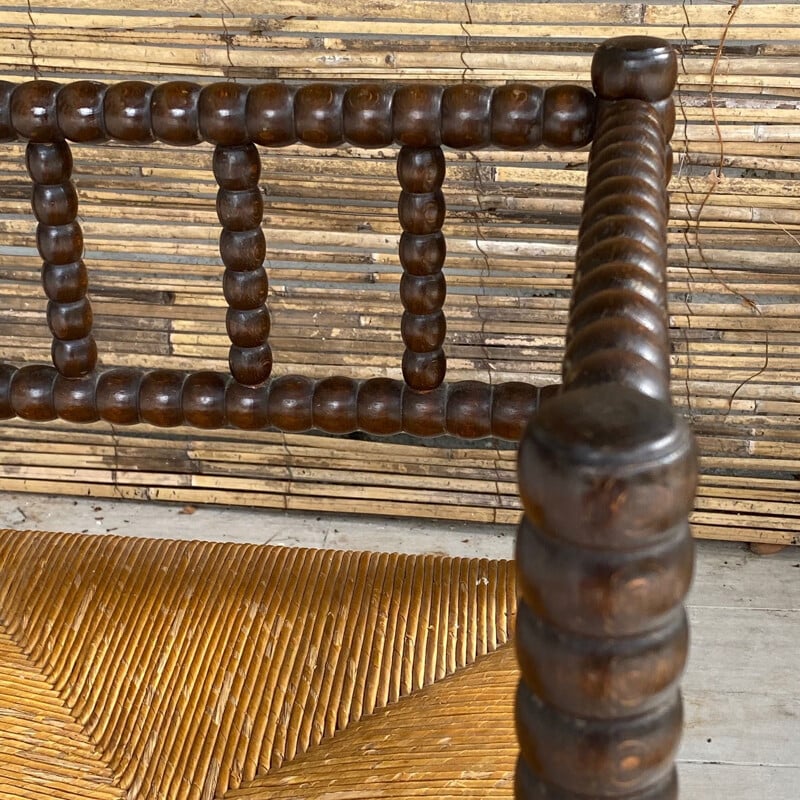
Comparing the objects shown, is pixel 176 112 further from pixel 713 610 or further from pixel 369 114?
pixel 713 610

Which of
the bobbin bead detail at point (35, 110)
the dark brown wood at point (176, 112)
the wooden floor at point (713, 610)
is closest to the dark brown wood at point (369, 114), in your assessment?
the dark brown wood at point (176, 112)

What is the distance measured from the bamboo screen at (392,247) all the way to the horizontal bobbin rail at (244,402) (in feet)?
1.70

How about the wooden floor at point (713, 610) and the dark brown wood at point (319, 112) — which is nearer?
the dark brown wood at point (319, 112)

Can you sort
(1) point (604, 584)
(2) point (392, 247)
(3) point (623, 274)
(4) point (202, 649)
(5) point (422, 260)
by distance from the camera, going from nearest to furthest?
1. (1) point (604, 584)
2. (3) point (623, 274)
3. (4) point (202, 649)
4. (5) point (422, 260)
5. (2) point (392, 247)

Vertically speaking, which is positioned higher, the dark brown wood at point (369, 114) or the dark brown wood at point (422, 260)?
the dark brown wood at point (369, 114)

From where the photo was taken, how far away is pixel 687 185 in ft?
4.51

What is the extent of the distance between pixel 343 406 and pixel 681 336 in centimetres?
68

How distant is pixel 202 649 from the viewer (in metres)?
0.80

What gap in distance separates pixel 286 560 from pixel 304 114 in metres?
0.34

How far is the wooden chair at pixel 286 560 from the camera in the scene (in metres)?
0.69

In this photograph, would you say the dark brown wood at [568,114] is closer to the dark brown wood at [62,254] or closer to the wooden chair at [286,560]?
the wooden chair at [286,560]

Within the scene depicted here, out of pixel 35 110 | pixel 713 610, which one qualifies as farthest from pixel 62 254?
pixel 713 610

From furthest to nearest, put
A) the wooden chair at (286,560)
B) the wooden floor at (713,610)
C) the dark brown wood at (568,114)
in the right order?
the wooden floor at (713,610) → the dark brown wood at (568,114) → the wooden chair at (286,560)

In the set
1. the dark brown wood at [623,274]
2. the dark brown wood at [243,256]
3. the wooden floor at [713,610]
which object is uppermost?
the dark brown wood at [623,274]
